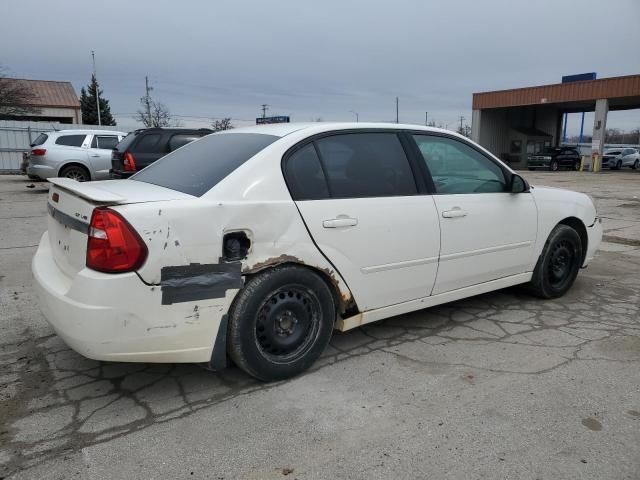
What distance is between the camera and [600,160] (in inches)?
1287

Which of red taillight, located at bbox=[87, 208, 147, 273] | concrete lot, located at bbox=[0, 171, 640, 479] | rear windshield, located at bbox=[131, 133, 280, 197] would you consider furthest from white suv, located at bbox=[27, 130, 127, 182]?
red taillight, located at bbox=[87, 208, 147, 273]

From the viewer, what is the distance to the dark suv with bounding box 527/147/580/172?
33625 millimetres

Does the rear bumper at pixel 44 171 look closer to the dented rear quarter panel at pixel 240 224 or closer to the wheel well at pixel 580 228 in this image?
the dented rear quarter panel at pixel 240 224

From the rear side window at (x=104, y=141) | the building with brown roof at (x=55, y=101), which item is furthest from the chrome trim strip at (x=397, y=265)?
the building with brown roof at (x=55, y=101)

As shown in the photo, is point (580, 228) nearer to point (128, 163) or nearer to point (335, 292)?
point (335, 292)

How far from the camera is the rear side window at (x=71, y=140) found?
13.8m

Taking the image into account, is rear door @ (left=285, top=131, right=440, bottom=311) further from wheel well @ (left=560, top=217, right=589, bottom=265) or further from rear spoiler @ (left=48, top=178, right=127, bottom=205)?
wheel well @ (left=560, top=217, right=589, bottom=265)

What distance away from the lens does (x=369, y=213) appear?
3.40 meters

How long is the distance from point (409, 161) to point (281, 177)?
113 cm

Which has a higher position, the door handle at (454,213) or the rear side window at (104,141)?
the rear side window at (104,141)

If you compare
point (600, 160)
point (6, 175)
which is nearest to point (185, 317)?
point (6, 175)

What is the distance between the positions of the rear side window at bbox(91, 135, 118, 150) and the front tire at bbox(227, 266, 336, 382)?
12.8 metres

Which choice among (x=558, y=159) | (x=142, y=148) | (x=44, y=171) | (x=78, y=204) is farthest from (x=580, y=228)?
(x=558, y=159)

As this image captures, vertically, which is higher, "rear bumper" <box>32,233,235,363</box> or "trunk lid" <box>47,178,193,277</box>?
"trunk lid" <box>47,178,193,277</box>
